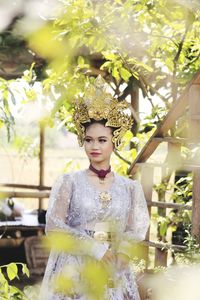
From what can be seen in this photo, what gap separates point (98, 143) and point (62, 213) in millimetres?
320

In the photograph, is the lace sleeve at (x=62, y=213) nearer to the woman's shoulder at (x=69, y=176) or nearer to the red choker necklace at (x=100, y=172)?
the woman's shoulder at (x=69, y=176)

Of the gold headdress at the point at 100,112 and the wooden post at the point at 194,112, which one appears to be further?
the wooden post at the point at 194,112

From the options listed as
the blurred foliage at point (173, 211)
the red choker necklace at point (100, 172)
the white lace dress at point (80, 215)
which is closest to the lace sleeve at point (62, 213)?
the white lace dress at point (80, 215)

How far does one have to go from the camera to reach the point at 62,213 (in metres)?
2.78

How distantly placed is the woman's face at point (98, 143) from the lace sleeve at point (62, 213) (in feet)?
0.50

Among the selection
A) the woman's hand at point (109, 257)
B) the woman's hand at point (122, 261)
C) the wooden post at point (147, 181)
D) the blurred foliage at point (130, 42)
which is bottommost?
the woman's hand at point (122, 261)

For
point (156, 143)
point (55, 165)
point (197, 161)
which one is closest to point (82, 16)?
point (156, 143)

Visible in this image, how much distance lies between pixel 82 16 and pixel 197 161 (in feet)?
3.53

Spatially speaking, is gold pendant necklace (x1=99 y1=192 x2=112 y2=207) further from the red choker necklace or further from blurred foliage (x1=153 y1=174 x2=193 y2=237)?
blurred foliage (x1=153 y1=174 x2=193 y2=237)

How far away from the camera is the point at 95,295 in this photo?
131cm

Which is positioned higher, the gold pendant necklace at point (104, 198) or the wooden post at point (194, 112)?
the wooden post at point (194, 112)

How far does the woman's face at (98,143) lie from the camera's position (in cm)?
277

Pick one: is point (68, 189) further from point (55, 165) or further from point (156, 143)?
point (55, 165)

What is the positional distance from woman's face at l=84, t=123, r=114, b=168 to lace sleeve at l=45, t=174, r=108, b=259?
0.15 metres
